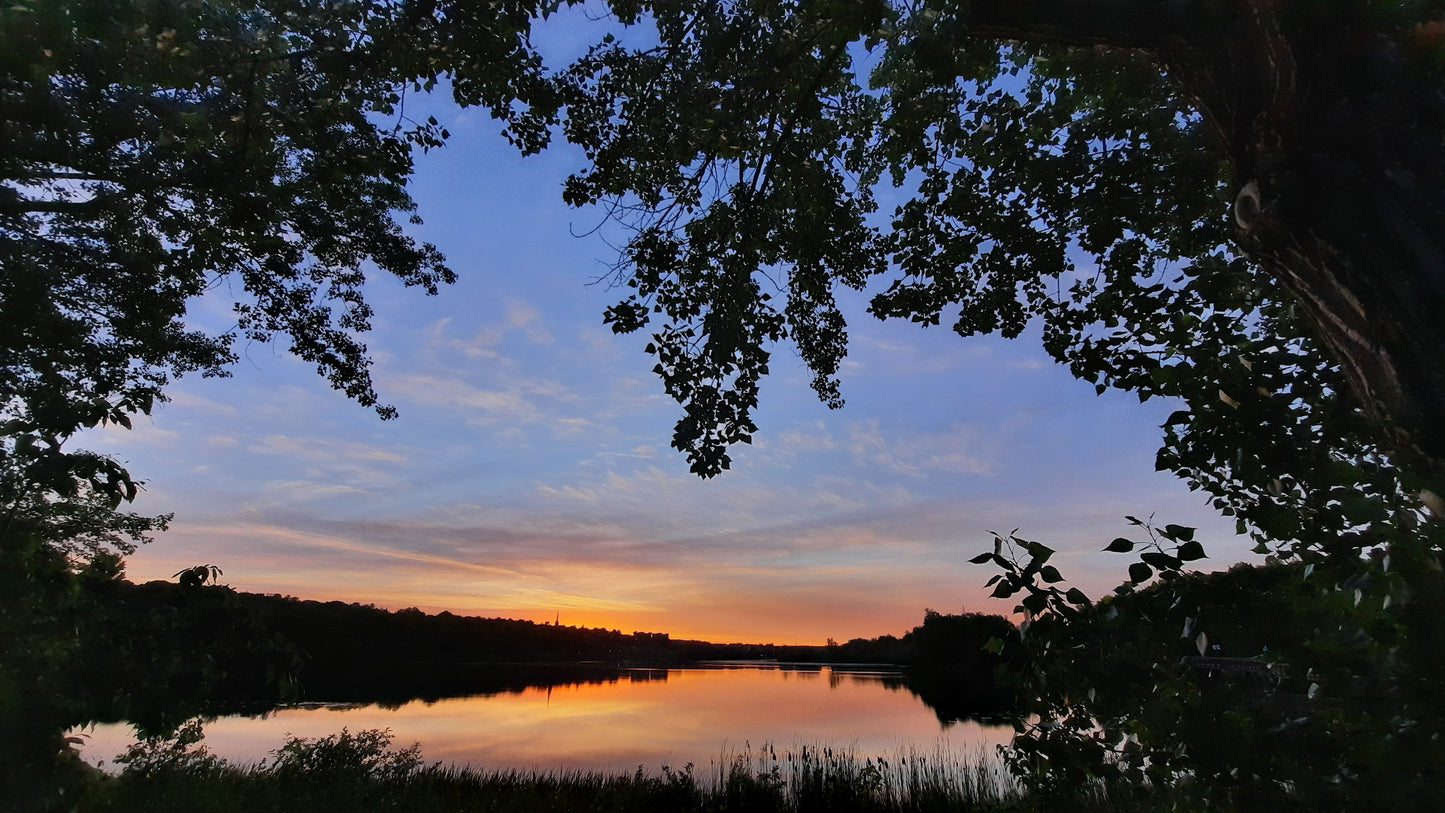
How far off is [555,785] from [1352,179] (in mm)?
20307

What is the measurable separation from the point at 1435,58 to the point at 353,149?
12.3 m

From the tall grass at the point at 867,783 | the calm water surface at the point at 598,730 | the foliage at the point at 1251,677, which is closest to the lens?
the foliage at the point at 1251,677

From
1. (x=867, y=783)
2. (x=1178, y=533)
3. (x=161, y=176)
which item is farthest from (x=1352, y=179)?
(x=867, y=783)

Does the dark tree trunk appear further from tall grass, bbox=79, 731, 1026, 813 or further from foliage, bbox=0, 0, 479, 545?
tall grass, bbox=79, 731, 1026, 813

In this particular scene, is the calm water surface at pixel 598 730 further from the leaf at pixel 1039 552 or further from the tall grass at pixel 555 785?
the leaf at pixel 1039 552

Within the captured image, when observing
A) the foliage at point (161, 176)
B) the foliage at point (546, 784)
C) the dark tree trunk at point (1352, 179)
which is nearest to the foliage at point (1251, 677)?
the dark tree trunk at point (1352, 179)

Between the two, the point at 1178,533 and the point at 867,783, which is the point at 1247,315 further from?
the point at 867,783

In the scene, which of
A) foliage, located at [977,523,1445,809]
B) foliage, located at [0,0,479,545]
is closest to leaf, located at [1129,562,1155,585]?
foliage, located at [977,523,1445,809]

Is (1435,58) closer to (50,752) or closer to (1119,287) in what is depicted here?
(1119,287)

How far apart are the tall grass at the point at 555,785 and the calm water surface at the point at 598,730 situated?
3083mm

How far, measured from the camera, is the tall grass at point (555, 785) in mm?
12711

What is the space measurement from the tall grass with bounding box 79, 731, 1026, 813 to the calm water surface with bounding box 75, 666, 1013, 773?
3083 mm

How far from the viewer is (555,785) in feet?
58.9

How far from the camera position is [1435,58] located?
9.86 ft
